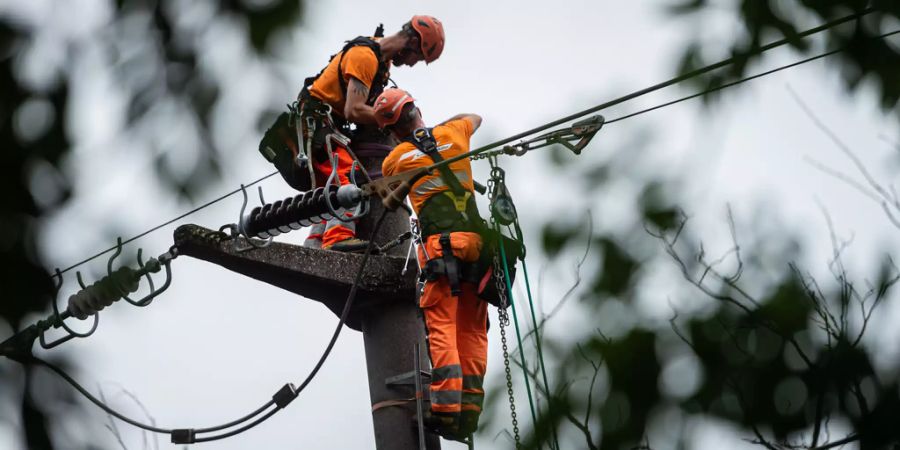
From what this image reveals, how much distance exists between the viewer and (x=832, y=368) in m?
2.05

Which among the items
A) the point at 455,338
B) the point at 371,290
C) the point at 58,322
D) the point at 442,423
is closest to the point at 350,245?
the point at 371,290

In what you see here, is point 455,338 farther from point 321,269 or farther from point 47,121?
point 47,121

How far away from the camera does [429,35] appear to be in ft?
25.6

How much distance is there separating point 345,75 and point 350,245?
1174 mm

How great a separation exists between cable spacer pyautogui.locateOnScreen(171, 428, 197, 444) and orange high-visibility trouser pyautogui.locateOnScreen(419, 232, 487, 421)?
1268 mm

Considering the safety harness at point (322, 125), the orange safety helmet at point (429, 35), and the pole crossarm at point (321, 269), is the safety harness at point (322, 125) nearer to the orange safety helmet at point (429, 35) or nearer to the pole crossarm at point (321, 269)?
the orange safety helmet at point (429, 35)

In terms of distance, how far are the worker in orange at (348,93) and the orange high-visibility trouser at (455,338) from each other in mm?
862

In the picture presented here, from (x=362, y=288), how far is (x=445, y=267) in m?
0.54

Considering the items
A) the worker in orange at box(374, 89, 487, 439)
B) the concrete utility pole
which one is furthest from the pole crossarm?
the worker in orange at box(374, 89, 487, 439)

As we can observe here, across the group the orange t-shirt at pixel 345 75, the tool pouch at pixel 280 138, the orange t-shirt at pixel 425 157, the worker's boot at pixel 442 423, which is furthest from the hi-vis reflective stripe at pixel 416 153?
the tool pouch at pixel 280 138

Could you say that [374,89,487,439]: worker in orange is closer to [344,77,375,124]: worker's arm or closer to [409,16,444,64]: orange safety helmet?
[344,77,375,124]: worker's arm

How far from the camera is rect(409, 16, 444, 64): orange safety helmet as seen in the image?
779 centimetres

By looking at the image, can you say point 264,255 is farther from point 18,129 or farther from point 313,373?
point 18,129

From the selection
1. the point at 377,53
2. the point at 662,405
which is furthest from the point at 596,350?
the point at 377,53
